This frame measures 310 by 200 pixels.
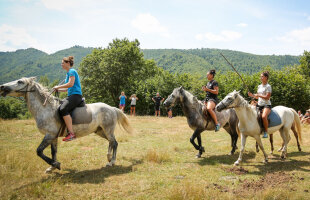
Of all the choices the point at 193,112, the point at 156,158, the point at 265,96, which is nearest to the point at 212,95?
the point at 193,112

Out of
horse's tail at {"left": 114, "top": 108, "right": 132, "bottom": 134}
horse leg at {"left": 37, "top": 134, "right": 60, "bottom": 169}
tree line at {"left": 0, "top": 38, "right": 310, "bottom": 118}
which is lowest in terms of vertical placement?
horse leg at {"left": 37, "top": 134, "right": 60, "bottom": 169}

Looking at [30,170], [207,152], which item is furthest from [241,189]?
[30,170]

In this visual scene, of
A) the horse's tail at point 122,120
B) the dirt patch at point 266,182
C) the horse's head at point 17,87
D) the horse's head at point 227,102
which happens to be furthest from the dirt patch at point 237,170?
the horse's head at point 17,87

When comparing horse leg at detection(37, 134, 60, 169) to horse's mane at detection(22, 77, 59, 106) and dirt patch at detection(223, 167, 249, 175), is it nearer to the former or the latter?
horse's mane at detection(22, 77, 59, 106)

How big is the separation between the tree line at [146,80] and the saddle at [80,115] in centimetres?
1663

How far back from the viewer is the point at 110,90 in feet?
121

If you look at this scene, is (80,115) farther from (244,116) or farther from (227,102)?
(244,116)

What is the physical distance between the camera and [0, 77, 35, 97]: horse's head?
4.96 meters

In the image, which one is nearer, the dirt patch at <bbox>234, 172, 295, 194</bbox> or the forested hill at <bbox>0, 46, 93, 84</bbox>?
the dirt patch at <bbox>234, 172, 295, 194</bbox>

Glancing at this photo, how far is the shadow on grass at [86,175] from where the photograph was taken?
4.82 meters

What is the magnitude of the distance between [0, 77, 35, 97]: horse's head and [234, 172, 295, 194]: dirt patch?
5457 mm

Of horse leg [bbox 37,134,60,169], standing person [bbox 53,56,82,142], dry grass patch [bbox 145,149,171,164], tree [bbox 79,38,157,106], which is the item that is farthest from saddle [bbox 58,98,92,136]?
tree [bbox 79,38,157,106]

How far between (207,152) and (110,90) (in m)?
30.6

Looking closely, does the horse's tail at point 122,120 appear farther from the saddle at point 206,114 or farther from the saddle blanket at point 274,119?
the saddle blanket at point 274,119
